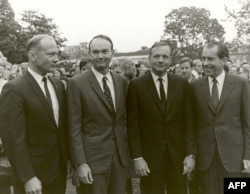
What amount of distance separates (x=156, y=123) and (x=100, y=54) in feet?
3.52

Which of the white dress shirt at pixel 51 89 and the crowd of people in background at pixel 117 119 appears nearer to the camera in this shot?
the white dress shirt at pixel 51 89

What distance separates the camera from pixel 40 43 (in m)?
4.21

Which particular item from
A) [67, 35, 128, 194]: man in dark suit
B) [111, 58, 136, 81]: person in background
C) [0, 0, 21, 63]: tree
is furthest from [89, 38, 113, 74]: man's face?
[0, 0, 21, 63]: tree

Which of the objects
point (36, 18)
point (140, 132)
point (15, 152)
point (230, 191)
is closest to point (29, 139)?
point (15, 152)

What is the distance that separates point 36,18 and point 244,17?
29.1 metres

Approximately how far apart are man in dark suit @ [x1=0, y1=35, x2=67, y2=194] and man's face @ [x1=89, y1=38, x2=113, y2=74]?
463mm

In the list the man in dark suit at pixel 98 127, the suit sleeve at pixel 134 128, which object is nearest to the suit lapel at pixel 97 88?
the man in dark suit at pixel 98 127

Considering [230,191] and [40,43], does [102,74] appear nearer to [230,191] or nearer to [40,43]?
[40,43]

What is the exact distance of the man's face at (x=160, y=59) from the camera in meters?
4.80

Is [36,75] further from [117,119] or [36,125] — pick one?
[117,119]

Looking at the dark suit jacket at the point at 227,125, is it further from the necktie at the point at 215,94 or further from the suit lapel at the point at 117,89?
the suit lapel at the point at 117,89

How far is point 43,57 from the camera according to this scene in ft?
13.8

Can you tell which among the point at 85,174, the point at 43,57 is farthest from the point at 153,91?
the point at 43,57

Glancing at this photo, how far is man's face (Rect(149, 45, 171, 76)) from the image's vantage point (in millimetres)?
4797
